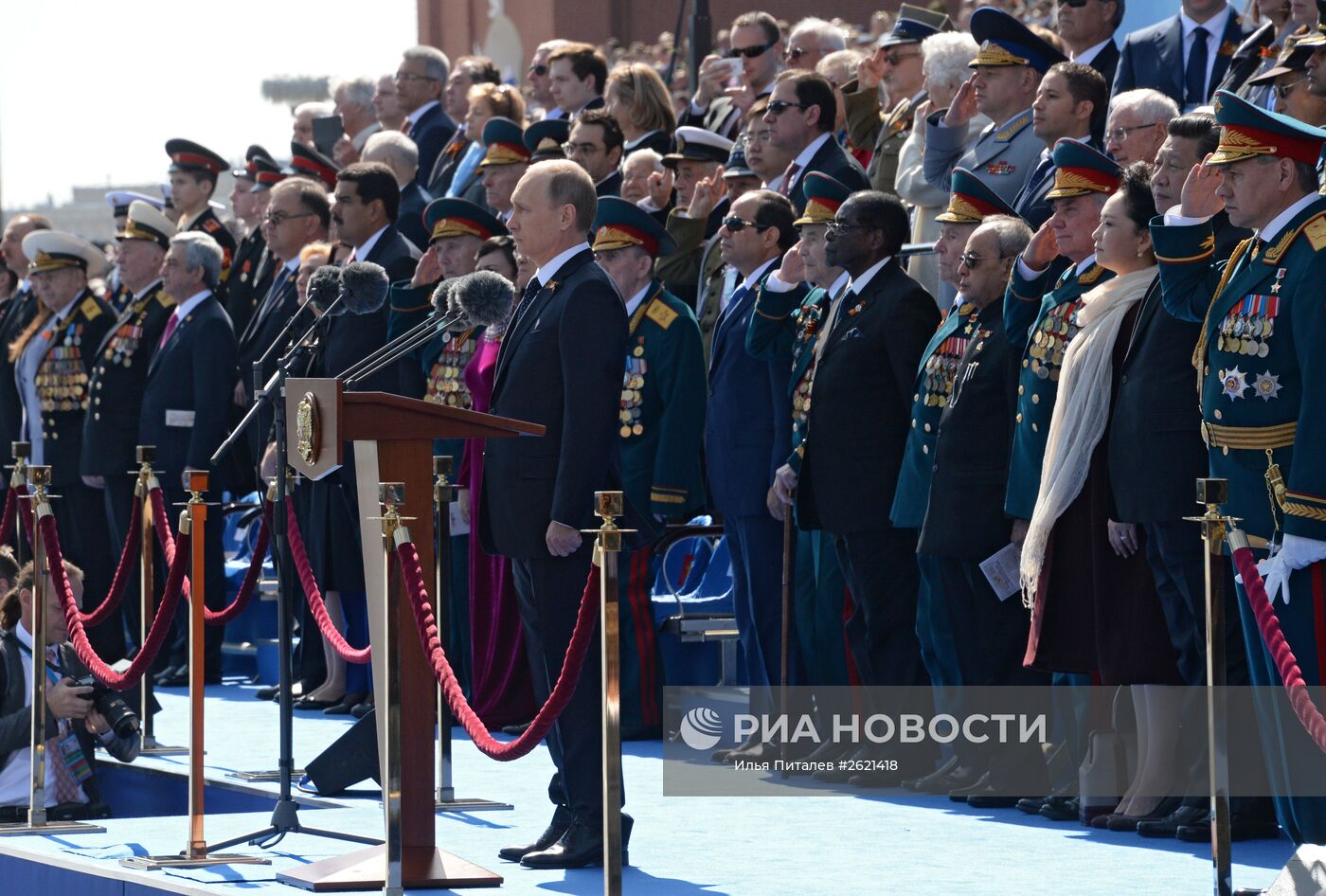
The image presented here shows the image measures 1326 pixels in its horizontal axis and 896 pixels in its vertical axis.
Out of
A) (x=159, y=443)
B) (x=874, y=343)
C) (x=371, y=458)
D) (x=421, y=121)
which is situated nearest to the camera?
(x=371, y=458)

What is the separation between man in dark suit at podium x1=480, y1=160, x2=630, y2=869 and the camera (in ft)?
20.2

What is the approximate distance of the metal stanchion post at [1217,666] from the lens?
4.92 metres

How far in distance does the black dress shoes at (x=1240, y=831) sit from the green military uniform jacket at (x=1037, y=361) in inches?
42.8

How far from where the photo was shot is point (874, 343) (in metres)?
7.60

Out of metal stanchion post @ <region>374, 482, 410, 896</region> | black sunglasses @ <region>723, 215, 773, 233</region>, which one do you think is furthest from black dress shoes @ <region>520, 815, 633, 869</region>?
black sunglasses @ <region>723, 215, 773, 233</region>

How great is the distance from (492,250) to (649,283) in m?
0.84

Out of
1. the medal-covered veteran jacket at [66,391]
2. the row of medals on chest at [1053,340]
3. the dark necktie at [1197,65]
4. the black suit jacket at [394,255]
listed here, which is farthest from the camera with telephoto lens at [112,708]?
the dark necktie at [1197,65]

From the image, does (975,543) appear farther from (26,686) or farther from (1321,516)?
(26,686)

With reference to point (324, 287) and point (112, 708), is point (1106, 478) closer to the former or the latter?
point (324, 287)

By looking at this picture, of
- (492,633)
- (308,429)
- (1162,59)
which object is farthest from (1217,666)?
(1162,59)

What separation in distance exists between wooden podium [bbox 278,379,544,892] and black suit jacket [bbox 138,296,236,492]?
4622 mm

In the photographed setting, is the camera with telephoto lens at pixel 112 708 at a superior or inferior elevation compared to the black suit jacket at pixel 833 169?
inferior

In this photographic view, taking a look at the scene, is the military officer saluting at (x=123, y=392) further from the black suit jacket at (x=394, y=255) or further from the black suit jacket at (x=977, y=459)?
the black suit jacket at (x=977, y=459)

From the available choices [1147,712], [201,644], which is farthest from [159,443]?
[1147,712]
